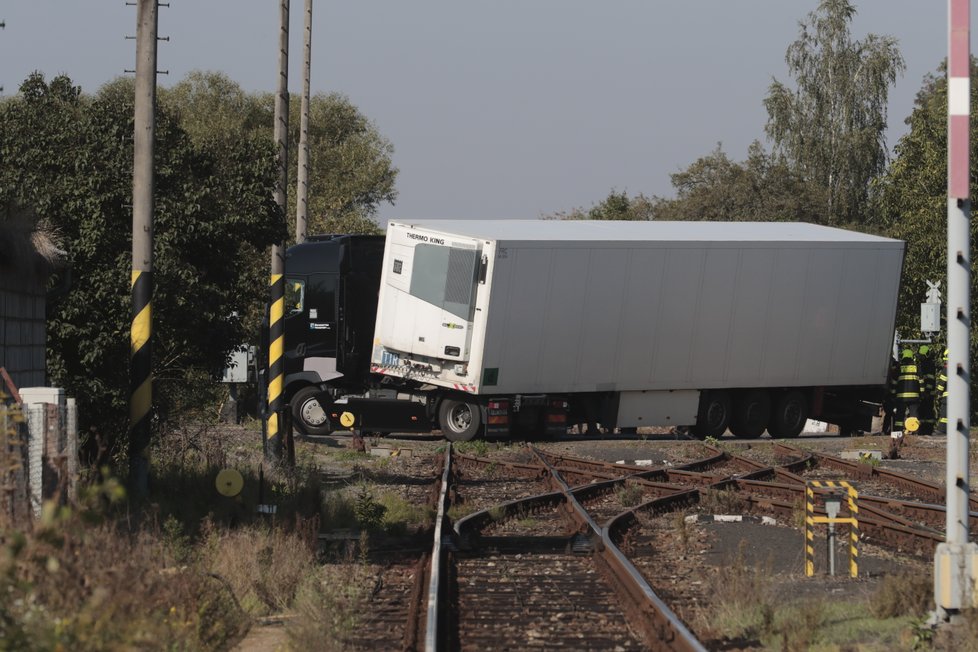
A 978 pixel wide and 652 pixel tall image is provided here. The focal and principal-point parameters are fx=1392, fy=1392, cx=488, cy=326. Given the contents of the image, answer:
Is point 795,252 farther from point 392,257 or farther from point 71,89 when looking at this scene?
point 71,89

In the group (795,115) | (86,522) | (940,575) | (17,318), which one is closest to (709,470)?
(17,318)

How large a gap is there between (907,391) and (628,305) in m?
7.73

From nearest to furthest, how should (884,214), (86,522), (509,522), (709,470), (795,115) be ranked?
1. (86,522)
2. (509,522)
3. (709,470)
4. (884,214)
5. (795,115)

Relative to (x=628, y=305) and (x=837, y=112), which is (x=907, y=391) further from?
(x=837, y=112)

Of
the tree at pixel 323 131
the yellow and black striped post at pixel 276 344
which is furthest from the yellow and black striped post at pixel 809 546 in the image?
the tree at pixel 323 131

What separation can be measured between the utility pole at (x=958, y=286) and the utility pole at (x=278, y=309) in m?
11.4

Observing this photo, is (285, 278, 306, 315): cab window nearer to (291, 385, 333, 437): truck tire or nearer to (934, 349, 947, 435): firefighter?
(291, 385, 333, 437): truck tire

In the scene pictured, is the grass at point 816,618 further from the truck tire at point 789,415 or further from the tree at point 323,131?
the tree at point 323,131

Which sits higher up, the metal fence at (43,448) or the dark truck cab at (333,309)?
the dark truck cab at (333,309)

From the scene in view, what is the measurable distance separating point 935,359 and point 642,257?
11.9m

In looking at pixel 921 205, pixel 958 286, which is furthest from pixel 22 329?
pixel 921 205

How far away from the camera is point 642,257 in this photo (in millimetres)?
27062

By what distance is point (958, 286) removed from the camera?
9.18 m

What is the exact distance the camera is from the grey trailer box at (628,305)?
2578cm
